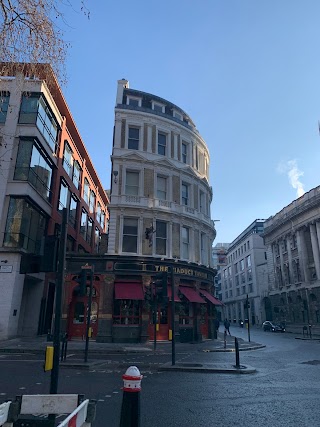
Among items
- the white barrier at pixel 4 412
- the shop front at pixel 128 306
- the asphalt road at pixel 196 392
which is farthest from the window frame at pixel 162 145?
the white barrier at pixel 4 412

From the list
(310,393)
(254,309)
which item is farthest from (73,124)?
(254,309)

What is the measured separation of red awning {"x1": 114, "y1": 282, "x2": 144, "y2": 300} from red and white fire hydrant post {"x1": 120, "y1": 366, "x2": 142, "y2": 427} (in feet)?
60.5

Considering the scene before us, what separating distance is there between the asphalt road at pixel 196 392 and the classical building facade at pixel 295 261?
4211cm

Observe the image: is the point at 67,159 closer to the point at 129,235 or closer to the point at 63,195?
the point at 63,195

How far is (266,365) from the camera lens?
1362 cm

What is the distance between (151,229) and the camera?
82.9 feet

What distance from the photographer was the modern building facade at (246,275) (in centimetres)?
8056

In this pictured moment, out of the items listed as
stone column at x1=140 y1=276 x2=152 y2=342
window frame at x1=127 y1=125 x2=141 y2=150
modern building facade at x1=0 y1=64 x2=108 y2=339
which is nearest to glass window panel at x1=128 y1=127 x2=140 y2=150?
window frame at x1=127 y1=125 x2=141 y2=150

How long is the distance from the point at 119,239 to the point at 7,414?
21618 mm

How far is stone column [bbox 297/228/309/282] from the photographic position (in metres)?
56.0

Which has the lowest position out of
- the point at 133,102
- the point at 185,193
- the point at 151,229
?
the point at 151,229

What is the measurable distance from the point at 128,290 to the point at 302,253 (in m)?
43.4

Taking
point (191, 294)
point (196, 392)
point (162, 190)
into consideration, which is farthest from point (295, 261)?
point (196, 392)

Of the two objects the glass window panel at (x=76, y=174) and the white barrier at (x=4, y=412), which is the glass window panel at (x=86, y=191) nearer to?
the glass window panel at (x=76, y=174)
